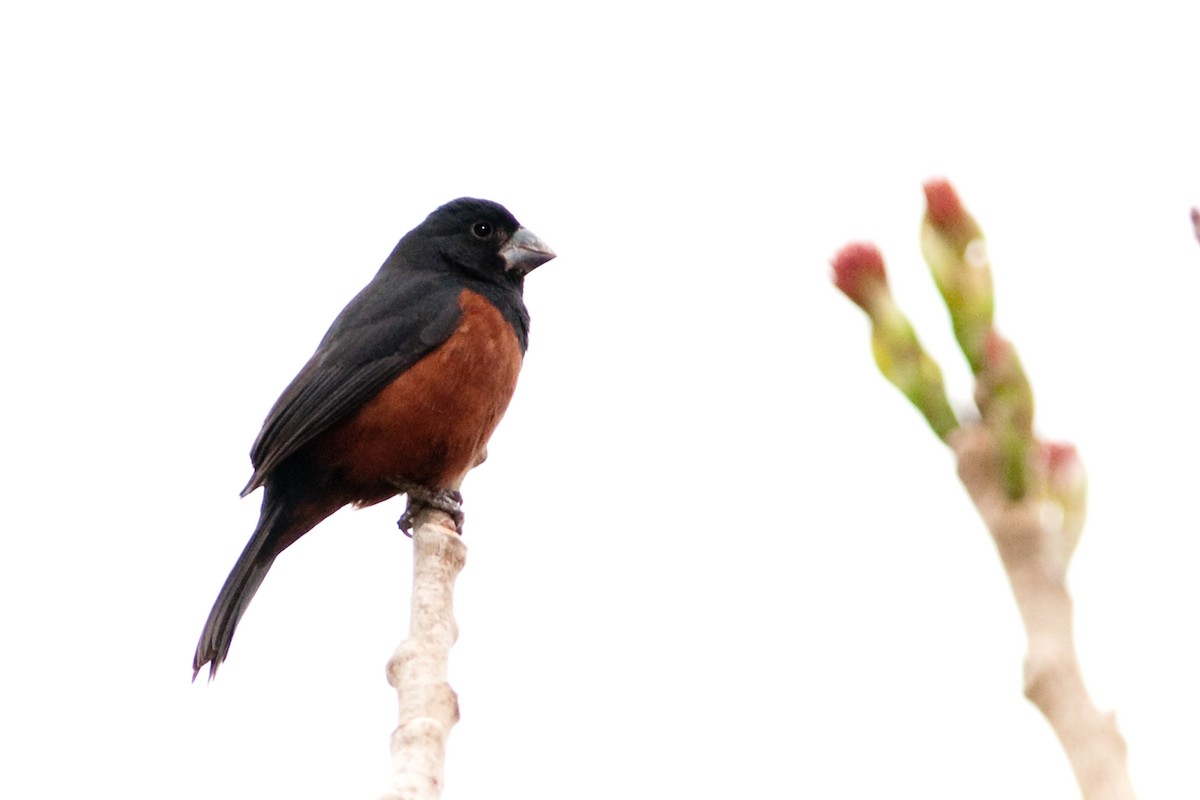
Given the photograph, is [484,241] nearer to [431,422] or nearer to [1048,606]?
[431,422]

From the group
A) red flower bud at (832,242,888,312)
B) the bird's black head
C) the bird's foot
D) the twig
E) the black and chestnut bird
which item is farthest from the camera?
the bird's black head

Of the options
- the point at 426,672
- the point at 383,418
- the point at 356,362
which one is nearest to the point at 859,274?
the point at 426,672

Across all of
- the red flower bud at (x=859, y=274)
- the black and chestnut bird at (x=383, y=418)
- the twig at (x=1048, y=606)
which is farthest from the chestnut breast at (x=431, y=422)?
the twig at (x=1048, y=606)

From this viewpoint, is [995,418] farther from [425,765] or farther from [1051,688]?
[425,765]

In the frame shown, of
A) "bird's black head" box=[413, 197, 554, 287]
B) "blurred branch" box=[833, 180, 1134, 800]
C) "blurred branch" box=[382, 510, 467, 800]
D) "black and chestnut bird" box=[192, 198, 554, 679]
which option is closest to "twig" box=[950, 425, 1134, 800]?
"blurred branch" box=[833, 180, 1134, 800]

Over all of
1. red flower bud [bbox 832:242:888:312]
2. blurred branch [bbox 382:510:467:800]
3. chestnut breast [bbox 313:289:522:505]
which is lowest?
red flower bud [bbox 832:242:888:312]

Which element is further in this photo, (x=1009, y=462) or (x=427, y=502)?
(x=427, y=502)

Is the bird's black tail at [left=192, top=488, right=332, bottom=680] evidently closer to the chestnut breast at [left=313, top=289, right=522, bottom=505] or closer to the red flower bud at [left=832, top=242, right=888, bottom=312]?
the chestnut breast at [left=313, top=289, right=522, bottom=505]
